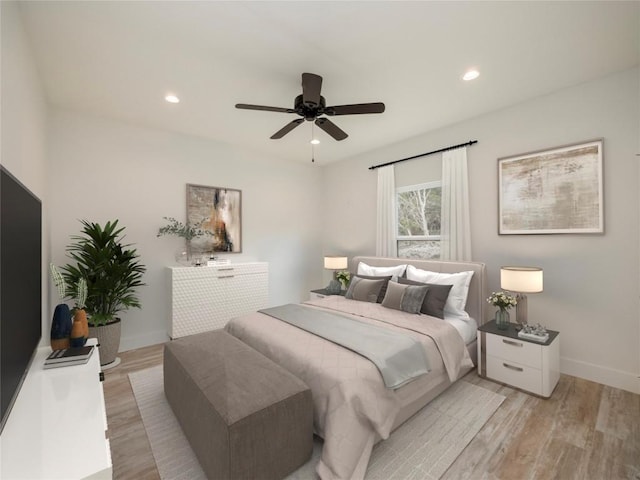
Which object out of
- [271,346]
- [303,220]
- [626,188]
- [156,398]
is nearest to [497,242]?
[626,188]

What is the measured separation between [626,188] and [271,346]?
3321 millimetres

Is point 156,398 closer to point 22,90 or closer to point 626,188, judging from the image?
point 22,90

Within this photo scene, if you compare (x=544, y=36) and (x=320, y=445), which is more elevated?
(x=544, y=36)

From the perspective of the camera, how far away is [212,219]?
4102 millimetres

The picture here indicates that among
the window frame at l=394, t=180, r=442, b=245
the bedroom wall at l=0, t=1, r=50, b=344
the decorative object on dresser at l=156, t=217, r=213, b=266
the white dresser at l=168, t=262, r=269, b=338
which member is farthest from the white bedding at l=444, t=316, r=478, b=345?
the bedroom wall at l=0, t=1, r=50, b=344

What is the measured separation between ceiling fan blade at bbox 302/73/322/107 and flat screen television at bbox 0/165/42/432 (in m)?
1.71

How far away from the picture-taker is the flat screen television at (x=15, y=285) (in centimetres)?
105

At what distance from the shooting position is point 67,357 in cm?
Answer: 172

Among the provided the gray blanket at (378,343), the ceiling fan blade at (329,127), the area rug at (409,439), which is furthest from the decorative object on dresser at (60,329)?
the ceiling fan blade at (329,127)

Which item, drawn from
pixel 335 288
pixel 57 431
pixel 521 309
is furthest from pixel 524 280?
pixel 57 431

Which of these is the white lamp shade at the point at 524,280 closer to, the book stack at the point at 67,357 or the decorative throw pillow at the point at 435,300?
the decorative throw pillow at the point at 435,300

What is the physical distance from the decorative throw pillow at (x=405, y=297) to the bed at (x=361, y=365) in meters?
0.05

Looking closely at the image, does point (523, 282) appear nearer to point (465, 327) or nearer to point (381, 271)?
point (465, 327)

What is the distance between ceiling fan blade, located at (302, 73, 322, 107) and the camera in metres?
2.00
